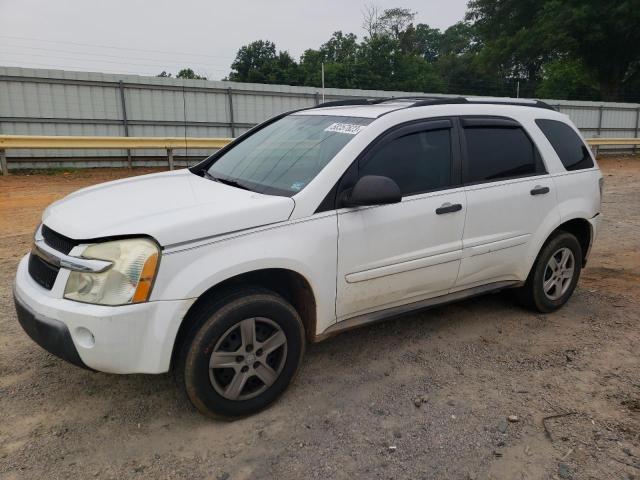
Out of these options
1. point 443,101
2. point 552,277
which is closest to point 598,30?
point 552,277

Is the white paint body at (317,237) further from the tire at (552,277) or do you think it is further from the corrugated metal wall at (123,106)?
the corrugated metal wall at (123,106)

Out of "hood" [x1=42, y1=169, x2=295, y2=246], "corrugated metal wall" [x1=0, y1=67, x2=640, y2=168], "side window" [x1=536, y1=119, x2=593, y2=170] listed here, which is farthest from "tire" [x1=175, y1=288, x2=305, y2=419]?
"corrugated metal wall" [x1=0, y1=67, x2=640, y2=168]

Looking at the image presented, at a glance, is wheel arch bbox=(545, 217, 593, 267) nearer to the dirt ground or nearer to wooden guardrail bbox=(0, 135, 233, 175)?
the dirt ground

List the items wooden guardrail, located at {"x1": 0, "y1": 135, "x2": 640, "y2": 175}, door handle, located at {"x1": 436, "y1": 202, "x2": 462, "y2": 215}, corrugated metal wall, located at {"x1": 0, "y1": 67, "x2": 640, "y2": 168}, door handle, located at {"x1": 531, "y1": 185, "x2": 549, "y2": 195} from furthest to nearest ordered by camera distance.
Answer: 1. corrugated metal wall, located at {"x1": 0, "y1": 67, "x2": 640, "y2": 168}
2. wooden guardrail, located at {"x1": 0, "y1": 135, "x2": 640, "y2": 175}
3. door handle, located at {"x1": 531, "y1": 185, "x2": 549, "y2": 195}
4. door handle, located at {"x1": 436, "y1": 202, "x2": 462, "y2": 215}

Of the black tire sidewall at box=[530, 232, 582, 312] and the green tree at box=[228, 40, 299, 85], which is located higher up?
the green tree at box=[228, 40, 299, 85]

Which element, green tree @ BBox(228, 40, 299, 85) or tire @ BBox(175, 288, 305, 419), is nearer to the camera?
tire @ BBox(175, 288, 305, 419)

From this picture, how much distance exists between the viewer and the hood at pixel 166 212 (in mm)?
2648

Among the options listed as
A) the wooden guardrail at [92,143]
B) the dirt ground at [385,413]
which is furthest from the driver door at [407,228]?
the wooden guardrail at [92,143]

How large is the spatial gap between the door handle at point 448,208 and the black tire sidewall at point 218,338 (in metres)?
1.26

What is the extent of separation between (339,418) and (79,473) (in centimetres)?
135

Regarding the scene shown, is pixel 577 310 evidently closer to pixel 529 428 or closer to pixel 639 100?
pixel 529 428

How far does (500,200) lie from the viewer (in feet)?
12.8

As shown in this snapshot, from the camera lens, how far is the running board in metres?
3.29

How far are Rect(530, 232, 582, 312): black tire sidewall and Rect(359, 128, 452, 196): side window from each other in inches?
50.2
